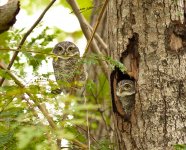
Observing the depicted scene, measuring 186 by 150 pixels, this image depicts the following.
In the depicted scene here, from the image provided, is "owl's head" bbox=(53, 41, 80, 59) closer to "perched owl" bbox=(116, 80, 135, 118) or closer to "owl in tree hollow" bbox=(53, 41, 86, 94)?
"owl in tree hollow" bbox=(53, 41, 86, 94)

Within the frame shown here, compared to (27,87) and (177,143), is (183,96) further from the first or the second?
(27,87)

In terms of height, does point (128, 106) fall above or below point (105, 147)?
above

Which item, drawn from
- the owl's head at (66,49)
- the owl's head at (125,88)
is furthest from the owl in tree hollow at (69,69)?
the owl's head at (125,88)

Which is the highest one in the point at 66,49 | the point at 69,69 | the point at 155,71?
the point at 66,49

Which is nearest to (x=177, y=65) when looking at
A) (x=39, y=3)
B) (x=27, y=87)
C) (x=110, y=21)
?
(x=110, y=21)

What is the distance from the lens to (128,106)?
10.9ft

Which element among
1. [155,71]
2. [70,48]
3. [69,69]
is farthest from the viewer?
[70,48]

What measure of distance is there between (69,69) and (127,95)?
3.55 feet

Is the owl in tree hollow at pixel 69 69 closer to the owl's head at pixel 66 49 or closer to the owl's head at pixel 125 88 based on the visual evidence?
the owl's head at pixel 66 49

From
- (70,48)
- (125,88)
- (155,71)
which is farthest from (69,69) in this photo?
(155,71)

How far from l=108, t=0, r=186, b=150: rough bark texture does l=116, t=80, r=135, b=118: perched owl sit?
5 centimetres

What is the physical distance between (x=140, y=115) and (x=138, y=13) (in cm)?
62

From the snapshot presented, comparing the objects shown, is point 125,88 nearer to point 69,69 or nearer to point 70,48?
point 69,69

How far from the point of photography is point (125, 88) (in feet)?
10.8
